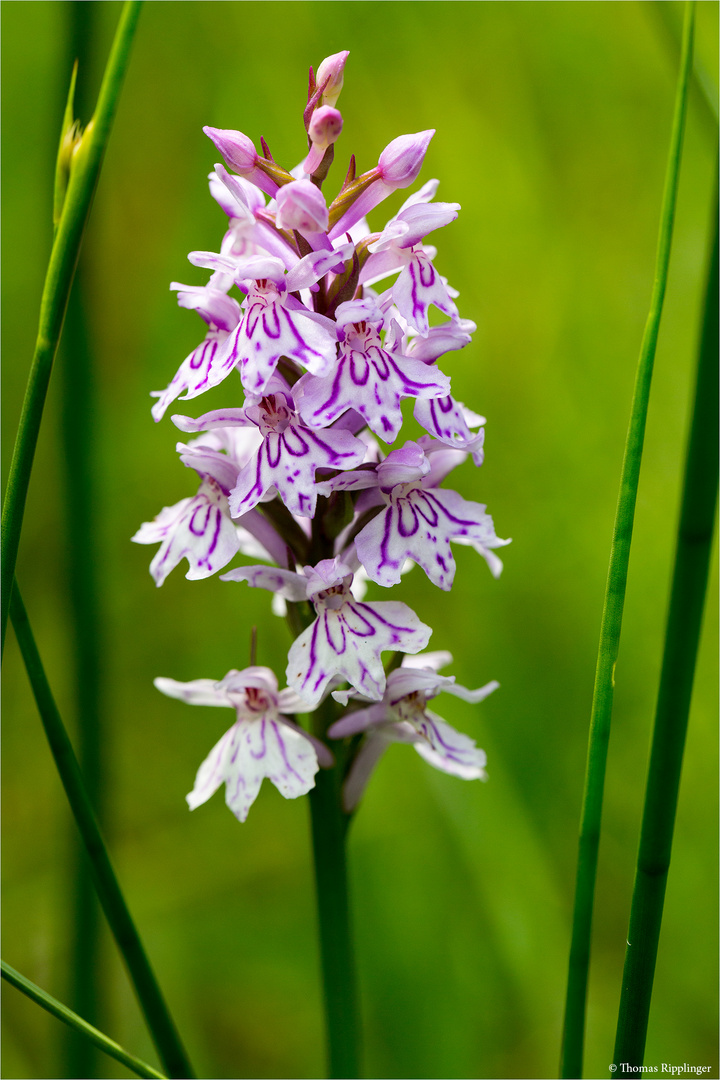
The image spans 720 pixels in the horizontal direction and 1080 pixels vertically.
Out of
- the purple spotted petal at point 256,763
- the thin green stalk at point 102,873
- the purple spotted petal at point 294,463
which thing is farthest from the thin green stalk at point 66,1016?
the purple spotted petal at point 294,463

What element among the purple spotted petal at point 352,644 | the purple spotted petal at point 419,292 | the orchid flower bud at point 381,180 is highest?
the orchid flower bud at point 381,180

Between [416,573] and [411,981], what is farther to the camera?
[416,573]

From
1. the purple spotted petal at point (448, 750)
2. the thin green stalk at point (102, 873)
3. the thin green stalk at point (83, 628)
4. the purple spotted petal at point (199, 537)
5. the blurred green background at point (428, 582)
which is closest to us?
the thin green stalk at point (102, 873)

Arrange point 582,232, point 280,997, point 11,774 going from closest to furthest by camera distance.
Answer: point 280,997 → point 11,774 → point 582,232

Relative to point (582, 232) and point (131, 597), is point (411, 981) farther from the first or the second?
point (582, 232)

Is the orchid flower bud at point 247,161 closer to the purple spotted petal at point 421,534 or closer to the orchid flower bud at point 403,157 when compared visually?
the orchid flower bud at point 403,157

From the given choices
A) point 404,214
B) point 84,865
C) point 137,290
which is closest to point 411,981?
point 84,865
